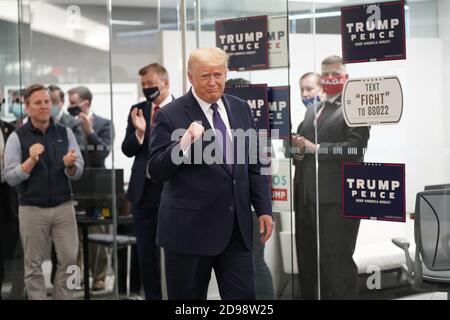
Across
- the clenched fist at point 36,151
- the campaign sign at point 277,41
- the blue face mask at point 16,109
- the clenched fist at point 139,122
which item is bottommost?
the clenched fist at point 36,151

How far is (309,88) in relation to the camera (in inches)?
193

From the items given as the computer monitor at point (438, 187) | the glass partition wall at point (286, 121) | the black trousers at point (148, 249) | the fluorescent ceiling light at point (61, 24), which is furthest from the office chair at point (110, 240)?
the computer monitor at point (438, 187)

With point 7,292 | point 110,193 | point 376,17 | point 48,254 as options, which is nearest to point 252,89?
point 376,17

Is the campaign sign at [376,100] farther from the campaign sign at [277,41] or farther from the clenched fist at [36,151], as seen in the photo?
the clenched fist at [36,151]

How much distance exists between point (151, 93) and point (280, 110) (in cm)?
89

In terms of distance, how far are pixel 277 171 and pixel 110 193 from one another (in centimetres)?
127

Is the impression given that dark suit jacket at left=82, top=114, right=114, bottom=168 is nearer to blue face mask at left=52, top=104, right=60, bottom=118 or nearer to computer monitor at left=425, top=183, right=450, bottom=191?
blue face mask at left=52, top=104, right=60, bottom=118

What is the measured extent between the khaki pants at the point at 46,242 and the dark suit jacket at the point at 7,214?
0.36m

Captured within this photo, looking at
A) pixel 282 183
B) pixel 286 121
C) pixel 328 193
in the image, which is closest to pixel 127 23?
pixel 286 121

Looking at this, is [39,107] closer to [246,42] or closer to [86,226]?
[86,226]

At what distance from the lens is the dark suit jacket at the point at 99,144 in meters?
5.64

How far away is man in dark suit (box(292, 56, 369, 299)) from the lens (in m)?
4.70

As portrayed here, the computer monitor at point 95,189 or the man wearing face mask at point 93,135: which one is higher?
the man wearing face mask at point 93,135
